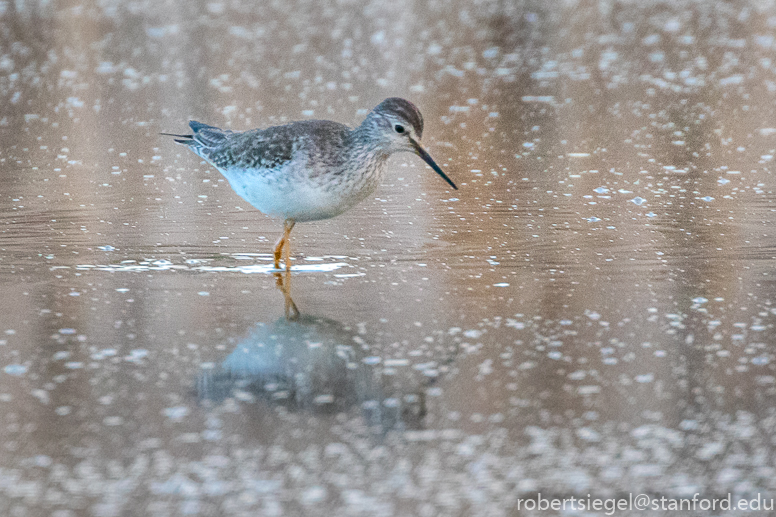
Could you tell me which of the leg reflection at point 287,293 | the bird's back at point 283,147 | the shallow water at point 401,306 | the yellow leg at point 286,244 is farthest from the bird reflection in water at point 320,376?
the bird's back at point 283,147

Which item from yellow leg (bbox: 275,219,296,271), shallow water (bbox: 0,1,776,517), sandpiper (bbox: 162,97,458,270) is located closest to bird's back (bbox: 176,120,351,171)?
sandpiper (bbox: 162,97,458,270)

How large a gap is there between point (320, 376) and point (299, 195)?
151 centimetres

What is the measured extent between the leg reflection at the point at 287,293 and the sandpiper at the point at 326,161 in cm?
11

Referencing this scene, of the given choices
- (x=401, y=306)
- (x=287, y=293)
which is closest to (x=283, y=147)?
(x=287, y=293)

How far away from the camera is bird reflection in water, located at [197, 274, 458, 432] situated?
378cm

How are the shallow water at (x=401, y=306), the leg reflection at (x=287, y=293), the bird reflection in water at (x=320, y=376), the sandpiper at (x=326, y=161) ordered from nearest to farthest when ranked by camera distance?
the shallow water at (x=401, y=306) → the bird reflection in water at (x=320, y=376) → the leg reflection at (x=287, y=293) → the sandpiper at (x=326, y=161)

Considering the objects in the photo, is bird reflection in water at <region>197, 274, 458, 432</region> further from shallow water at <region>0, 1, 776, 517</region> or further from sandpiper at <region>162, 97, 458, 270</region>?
sandpiper at <region>162, 97, 458, 270</region>

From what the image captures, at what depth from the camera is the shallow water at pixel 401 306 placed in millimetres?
3312

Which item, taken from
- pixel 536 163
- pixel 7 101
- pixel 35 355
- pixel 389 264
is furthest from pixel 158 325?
pixel 7 101

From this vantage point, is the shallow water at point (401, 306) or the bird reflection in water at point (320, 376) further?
the bird reflection in water at point (320, 376)

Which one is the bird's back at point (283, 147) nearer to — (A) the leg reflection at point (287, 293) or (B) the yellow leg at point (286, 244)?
(B) the yellow leg at point (286, 244)

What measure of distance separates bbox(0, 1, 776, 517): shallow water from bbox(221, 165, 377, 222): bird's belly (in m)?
0.26

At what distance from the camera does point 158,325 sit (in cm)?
462

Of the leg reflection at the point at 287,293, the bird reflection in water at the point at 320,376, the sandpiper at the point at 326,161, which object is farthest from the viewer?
the sandpiper at the point at 326,161
